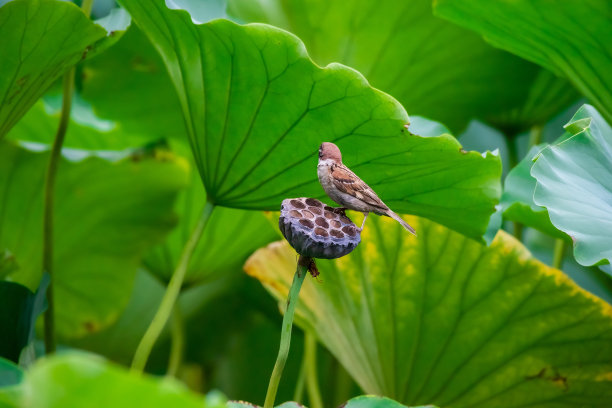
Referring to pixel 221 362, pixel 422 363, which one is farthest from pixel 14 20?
pixel 221 362

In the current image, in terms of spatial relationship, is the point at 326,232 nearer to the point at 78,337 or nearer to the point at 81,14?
the point at 81,14

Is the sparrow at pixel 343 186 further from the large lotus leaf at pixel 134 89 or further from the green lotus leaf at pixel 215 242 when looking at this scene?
the large lotus leaf at pixel 134 89

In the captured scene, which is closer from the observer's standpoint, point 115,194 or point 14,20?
point 14,20

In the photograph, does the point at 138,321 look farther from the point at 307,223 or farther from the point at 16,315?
the point at 307,223

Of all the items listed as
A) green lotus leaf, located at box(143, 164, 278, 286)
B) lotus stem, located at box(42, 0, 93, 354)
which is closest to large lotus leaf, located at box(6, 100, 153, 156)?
green lotus leaf, located at box(143, 164, 278, 286)

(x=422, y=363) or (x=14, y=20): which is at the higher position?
(x=14, y=20)

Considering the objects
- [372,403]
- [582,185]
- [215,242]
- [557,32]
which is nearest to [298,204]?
[372,403]
